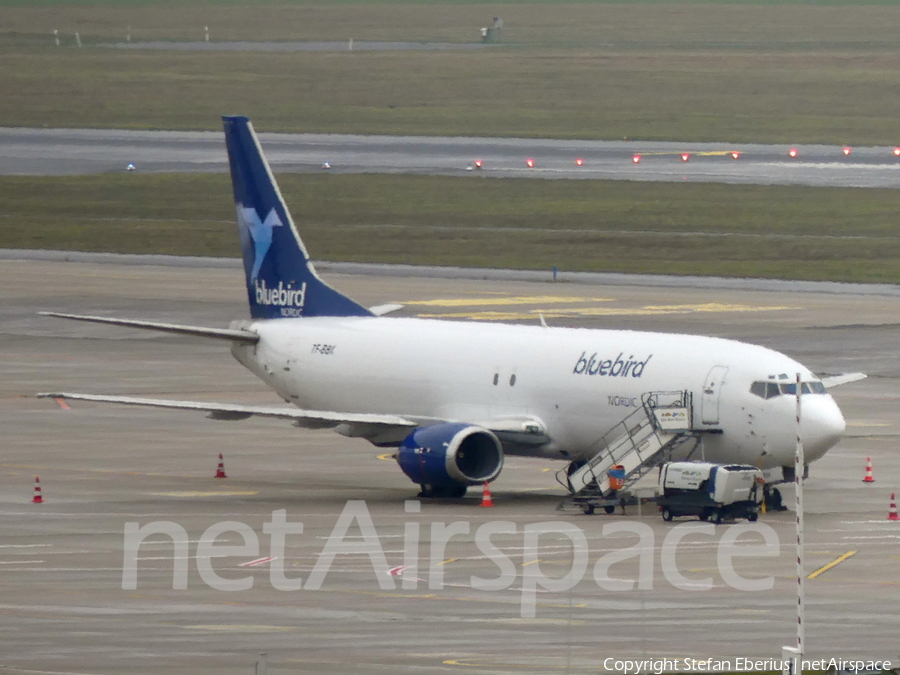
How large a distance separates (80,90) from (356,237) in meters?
68.4

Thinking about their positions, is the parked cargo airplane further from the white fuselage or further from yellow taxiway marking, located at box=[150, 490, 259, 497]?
yellow taxiway marking, located at box=[150, 490, 259, 497]

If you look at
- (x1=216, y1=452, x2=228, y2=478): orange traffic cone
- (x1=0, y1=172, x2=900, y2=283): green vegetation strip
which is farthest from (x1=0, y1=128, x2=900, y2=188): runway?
(x1=216, y1=452, x2=228, y2=478): orange traffic cone

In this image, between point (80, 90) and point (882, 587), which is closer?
point (882, 587)

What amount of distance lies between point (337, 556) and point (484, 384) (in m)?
10.3

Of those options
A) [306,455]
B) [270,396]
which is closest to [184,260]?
[270,396]

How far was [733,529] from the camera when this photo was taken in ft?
132

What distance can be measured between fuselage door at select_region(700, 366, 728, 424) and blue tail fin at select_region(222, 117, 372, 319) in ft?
37.8

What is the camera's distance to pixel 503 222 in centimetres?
10450

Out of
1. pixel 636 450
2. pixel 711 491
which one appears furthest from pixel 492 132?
pixel 711 491

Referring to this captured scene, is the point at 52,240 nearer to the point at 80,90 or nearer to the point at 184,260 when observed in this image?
the point at 184,260

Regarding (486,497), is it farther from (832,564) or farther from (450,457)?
(832,564)

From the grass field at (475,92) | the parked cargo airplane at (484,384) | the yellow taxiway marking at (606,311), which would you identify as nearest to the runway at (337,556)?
the parked cargo airplane at (484,384)

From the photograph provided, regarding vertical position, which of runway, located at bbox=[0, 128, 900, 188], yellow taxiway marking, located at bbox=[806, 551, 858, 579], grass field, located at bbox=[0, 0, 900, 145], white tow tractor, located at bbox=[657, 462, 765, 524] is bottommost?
yellow taxiway marking, located at bbox=[806, 551, 858, 579]

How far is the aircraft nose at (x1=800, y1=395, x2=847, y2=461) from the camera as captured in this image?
41.6 meters
